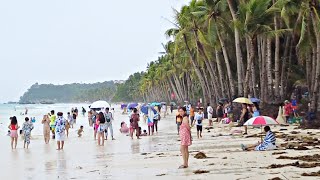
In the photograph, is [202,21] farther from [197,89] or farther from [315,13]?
[197,89]

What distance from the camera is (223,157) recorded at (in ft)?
41.3

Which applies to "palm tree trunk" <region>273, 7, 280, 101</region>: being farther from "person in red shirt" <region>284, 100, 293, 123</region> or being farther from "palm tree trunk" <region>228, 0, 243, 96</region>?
"person in red shirt" <region>284, 100, 293, 123</region>

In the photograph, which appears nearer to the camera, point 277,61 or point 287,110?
point 287,110

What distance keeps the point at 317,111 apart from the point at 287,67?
1641 cm

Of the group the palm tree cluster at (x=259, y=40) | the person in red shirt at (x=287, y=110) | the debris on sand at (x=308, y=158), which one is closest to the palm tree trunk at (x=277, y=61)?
the palm tree cluster at (x=259, y=40)

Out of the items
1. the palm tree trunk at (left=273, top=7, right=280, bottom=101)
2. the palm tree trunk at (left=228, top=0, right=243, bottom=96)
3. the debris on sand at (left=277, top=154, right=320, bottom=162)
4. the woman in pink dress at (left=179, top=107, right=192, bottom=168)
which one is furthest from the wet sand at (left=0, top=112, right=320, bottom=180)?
the palm tree trunk at (left=228, top=0, right=243, bottom=96)

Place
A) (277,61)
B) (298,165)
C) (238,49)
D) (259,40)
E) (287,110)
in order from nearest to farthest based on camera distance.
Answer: (298,165)
(287,110)
(277,61)
(238,49)
(259,40)

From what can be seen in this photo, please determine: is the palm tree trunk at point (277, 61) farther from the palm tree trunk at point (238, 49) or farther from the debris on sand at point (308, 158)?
the debris on sand at point (308, 158)

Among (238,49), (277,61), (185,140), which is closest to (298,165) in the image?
(185,140)

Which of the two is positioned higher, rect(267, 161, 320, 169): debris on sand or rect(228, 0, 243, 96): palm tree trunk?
rect(228, 0, 243, 96): palm tree trunk

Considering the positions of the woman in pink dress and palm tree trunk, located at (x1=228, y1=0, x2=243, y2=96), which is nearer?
the woman in pink dress

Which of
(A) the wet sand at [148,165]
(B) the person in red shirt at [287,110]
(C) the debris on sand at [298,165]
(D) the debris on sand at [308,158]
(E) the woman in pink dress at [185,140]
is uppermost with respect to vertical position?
(B) the person in red shirt at [287,110]

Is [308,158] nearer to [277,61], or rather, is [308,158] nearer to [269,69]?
[269,69]

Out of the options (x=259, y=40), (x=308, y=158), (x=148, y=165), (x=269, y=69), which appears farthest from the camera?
(x=259, y=40)
